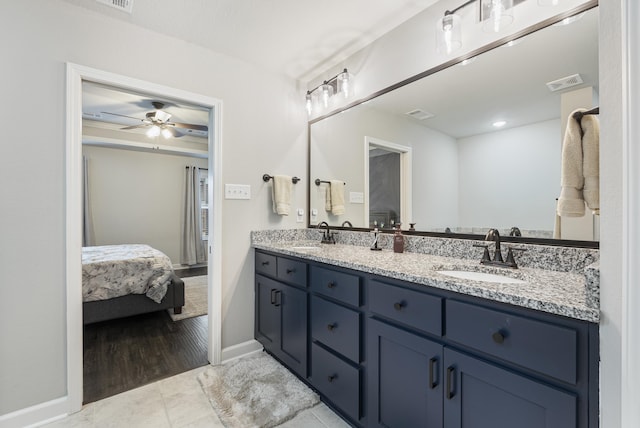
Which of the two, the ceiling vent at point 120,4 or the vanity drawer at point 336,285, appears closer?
the vanity drawer at point 336,285

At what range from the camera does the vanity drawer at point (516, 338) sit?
765mm

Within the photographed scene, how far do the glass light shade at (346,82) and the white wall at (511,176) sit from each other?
1.00 meters

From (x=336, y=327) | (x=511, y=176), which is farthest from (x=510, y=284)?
(x=336, y=327)

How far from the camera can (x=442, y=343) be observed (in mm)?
Answer: 1041

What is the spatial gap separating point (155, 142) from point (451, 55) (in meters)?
4.94

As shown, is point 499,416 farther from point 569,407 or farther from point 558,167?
point 558,167

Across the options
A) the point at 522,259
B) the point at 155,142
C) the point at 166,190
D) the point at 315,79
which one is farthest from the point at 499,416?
the point at 166,190

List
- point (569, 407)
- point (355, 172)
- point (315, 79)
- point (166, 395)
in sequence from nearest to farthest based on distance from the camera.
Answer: point (569, 407) < point (166, 395) < point (355, 172) < point (315, 79)

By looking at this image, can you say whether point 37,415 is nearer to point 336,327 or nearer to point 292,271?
point 292,271

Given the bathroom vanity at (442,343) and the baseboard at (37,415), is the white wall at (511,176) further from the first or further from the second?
the baseboard at (37,415)

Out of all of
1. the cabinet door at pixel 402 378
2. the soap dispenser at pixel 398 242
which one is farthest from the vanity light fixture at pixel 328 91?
the cabinet door at pixel 402 378

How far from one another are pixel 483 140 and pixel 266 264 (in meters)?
1.65

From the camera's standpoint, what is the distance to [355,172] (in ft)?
7.63

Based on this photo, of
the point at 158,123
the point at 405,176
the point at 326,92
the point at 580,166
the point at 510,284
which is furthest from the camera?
the point at 158,123
